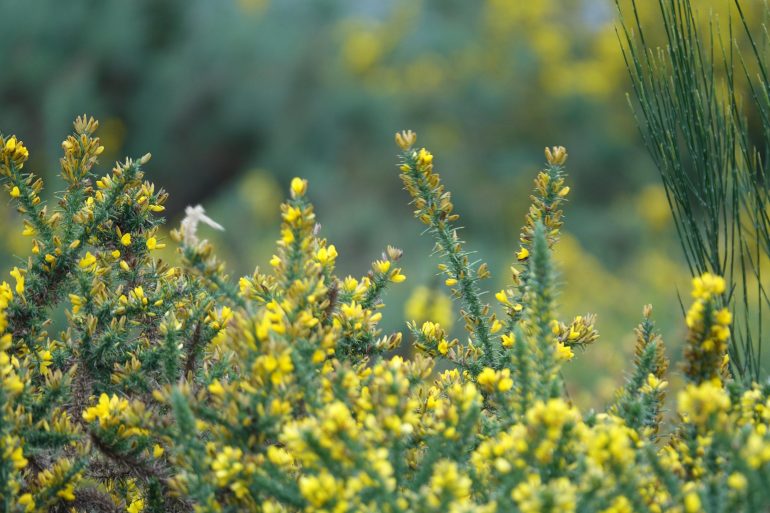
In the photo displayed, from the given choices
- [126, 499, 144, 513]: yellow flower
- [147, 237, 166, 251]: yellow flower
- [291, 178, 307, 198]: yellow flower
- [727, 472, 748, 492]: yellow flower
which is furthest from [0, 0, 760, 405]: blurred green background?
[727, 472, 748, 492]: yellow flower

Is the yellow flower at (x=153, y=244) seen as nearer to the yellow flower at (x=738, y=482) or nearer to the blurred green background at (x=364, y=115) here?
the yellow flower at (x=738, y=482)

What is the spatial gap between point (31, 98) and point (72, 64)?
0.64 metres

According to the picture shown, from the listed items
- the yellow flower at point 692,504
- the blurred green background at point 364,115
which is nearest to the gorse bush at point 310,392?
the yellow flower at point 692,504

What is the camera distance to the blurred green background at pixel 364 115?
32.7ft

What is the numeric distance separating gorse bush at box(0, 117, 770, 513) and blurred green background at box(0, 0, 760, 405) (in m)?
4.62

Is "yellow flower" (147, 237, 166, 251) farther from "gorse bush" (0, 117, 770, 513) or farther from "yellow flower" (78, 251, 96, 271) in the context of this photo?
"yellow flower" (78, 251, 96, 271)

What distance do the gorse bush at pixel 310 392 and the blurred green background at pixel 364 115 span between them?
4624mm

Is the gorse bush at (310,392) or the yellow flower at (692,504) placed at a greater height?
the gorse bush at (310,392)

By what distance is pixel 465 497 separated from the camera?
145 centimetres

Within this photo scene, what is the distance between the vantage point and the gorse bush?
138 cm

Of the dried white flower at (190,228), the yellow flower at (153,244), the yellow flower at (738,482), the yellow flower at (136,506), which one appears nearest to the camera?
the yellow flower at (738,482)

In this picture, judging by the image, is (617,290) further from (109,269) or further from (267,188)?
(109,269)

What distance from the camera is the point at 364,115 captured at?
1276cm

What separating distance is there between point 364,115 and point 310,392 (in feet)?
37.6
